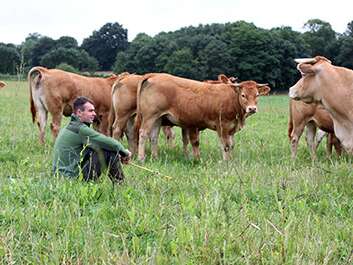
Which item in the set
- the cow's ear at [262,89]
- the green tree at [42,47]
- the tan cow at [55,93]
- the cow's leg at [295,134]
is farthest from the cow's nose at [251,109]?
the green tree at [42,47]

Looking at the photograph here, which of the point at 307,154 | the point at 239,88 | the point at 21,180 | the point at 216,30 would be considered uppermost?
the point at 216,30

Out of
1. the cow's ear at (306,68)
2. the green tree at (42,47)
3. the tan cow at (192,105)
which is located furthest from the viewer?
the green tree at (42,47)

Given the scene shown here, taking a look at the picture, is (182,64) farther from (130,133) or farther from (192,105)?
(192,105)

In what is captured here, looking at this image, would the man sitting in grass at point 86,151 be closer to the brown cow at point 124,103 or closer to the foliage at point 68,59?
the brown cow at point 124,103

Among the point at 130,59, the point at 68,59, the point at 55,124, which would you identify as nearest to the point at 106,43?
the point at 68,59

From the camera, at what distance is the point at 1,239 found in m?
3.68

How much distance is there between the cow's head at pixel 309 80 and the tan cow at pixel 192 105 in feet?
5.56

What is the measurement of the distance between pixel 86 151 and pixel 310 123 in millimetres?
5973

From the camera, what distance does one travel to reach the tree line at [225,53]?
196ft

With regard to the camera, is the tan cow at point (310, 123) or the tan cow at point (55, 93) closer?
the tan cow at point (310, 123)

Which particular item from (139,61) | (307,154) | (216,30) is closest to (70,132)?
(307,154)

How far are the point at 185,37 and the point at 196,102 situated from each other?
6450cm

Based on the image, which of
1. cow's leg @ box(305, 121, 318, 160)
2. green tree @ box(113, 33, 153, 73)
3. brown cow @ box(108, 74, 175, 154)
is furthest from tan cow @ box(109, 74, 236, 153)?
green tree @ box(113, 33, 153, 73)

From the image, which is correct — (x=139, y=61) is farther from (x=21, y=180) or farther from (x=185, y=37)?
(x=21, y=180)
